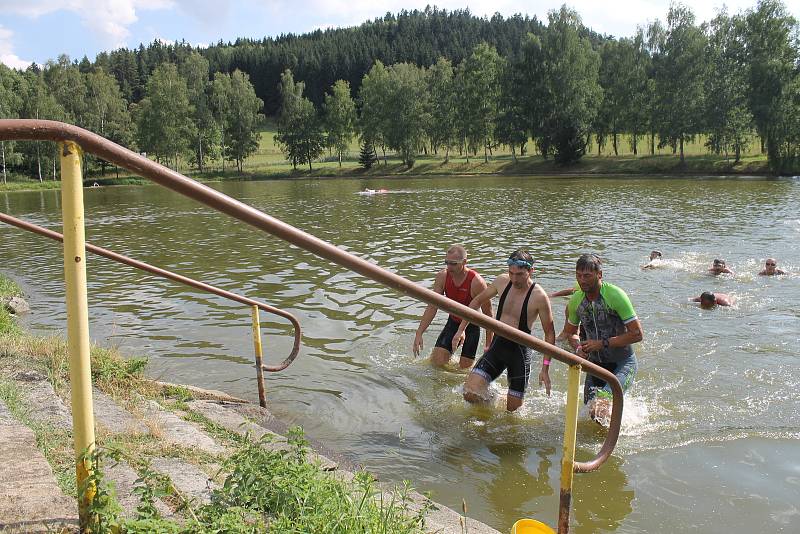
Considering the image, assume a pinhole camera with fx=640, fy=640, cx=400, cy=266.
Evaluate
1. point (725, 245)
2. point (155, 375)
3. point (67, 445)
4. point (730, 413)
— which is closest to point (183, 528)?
point (67, 445)

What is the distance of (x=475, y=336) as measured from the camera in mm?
8977

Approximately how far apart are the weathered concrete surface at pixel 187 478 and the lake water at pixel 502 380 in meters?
2.35

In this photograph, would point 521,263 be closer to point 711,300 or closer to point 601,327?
point 601,327

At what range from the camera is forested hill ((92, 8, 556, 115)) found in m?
141

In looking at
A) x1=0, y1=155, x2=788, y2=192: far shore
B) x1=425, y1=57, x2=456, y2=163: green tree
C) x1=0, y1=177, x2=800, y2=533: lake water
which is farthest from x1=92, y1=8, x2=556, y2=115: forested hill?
x1=0, y1=177, x2=800, y2=533: lake water

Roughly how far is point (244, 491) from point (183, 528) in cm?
38

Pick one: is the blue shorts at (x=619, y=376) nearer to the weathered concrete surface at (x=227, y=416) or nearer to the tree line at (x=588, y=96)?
the weathered concrete surface at (x=227, y=416)

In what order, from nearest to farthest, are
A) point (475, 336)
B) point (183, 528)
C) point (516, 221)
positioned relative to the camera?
point (183, 528)
point (475, 336)
point (516, 221)

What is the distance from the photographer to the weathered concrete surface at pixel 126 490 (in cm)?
300

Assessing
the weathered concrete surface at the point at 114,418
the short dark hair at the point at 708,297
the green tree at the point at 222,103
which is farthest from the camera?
the green tree at the point at 222,103

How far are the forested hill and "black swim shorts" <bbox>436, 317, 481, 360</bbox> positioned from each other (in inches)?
5142

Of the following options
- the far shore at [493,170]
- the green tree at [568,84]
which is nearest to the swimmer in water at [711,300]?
the far shore at [493,170]

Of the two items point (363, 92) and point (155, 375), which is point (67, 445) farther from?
point (363, 92)

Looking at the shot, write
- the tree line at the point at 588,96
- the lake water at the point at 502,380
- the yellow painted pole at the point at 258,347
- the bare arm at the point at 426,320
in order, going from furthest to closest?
1. the tree line at the point at 588,96
2. the bare arm at the point at 426,320
3. the yellow painted pole at the point at 258,347
4. the lake water at the point at 502,380
